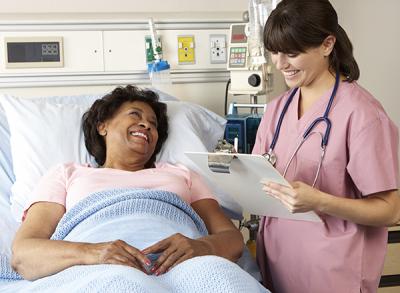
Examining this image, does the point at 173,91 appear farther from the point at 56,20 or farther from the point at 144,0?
the point at 56,20

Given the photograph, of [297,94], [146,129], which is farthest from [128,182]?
[297,94]

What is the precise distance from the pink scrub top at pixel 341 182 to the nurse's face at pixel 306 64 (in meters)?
0.06

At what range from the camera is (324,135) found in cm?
143

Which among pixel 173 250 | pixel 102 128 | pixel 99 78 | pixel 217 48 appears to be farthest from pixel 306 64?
pixel 99 78

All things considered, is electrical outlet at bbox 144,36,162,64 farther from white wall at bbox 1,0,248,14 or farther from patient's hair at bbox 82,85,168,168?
patient's hair at bbox 82,85,168,168

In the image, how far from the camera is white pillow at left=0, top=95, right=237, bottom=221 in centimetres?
193

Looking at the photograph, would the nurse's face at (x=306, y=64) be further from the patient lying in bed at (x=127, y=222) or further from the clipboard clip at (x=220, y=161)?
the patient lying in bed at (x=127, y=222)

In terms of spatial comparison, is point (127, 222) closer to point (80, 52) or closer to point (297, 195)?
point (297, 195)

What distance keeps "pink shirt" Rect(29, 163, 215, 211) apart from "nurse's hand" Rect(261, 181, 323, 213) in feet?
1.71

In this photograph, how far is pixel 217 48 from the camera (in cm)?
251

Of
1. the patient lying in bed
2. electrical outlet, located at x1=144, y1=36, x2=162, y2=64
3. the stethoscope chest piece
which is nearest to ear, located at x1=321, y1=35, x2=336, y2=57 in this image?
the stethoscope chest piece

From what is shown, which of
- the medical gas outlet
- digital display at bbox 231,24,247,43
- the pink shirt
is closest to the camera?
the pink shirt

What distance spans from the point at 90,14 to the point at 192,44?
0.47m

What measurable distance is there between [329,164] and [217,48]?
1.22 m
